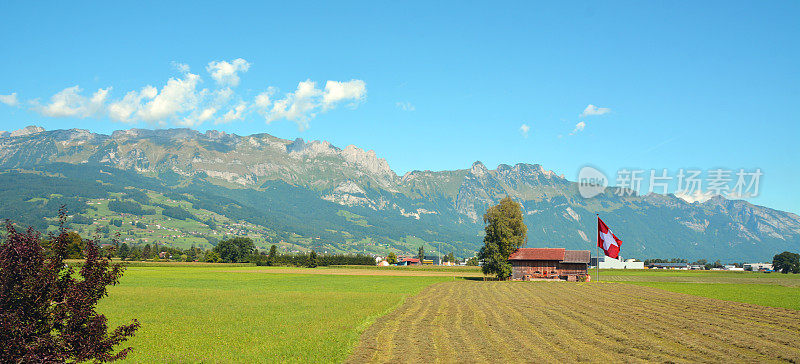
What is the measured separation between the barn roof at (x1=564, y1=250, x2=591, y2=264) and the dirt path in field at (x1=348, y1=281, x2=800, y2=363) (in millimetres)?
48780

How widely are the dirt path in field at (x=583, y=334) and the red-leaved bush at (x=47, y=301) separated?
1044 cm

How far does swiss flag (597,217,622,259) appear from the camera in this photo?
195 ft

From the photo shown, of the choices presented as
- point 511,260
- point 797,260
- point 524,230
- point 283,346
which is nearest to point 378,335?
point 283,346

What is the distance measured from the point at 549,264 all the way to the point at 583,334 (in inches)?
2650

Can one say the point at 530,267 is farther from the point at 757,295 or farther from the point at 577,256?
the point at 757,295

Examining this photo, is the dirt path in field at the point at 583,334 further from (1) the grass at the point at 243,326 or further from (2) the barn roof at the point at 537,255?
(2) the barn roof at the point at 537,255

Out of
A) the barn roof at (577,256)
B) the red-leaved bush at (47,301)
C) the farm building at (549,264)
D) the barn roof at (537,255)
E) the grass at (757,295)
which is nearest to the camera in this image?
the red-leaved bush at (47,301)

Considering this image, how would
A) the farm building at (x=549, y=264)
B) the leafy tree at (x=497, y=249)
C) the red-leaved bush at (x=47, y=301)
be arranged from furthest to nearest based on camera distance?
1. the farm building at (x=549, y=264)
2. the leafy tree at (x=497, y=249)
3. the red-leaved bush at (x=47, y=301)

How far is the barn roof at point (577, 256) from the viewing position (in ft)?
293

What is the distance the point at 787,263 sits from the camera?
570 ft

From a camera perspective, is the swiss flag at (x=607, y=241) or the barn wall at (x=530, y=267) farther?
the barn wall at (x=530, y=267)

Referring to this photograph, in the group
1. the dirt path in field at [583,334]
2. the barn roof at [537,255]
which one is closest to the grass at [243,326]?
the dirt path in field at [583,334]

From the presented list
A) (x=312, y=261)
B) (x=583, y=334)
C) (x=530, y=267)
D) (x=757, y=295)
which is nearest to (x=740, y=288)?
(x=757, y=295)

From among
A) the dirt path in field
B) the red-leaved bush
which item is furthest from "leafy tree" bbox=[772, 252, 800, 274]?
the red-leaved bush
